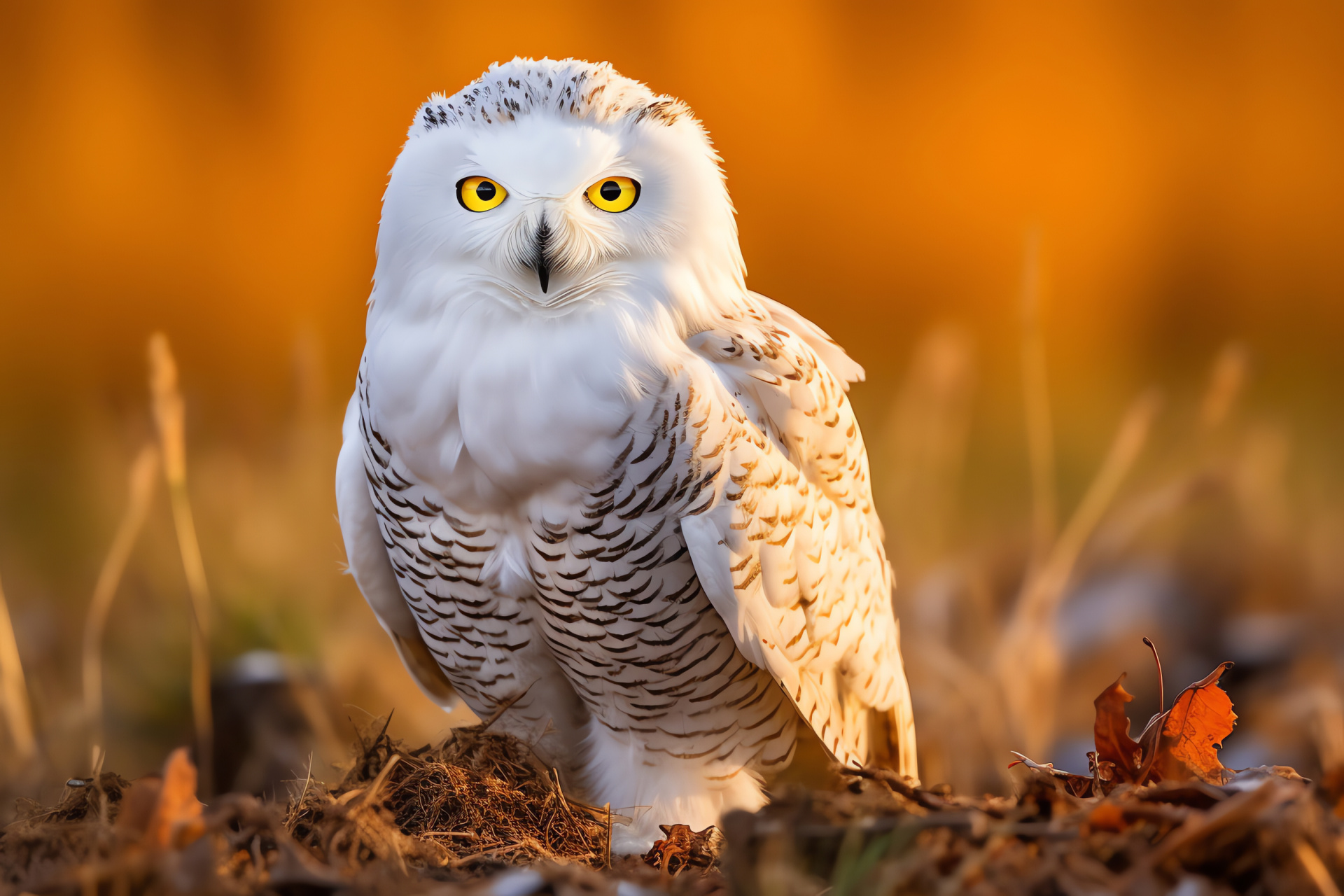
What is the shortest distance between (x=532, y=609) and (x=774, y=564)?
0.26 m

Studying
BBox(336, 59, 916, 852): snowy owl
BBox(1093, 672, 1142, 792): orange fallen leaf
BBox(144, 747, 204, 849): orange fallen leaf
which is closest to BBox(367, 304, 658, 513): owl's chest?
BBox(336, 59, 916, 852): snowy owl

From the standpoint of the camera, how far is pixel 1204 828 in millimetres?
548

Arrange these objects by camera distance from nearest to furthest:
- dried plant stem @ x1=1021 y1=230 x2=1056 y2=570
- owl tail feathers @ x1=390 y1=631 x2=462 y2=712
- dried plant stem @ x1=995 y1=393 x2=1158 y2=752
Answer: owl tail feathers @ x1=390 y1=631 x2=462 y2=712 < dried plant stem @ x1=1021 y1=230 x2=1056 y2=570 < dried plant stem @ x1=995 y1=393 x2=1158 y2=752

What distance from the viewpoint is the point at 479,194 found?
904 millimetres

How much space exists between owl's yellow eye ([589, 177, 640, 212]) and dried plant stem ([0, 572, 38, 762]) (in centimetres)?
98

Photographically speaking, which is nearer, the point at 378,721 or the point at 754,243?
the point at 378,721

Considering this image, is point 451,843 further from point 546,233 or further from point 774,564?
point 546,233

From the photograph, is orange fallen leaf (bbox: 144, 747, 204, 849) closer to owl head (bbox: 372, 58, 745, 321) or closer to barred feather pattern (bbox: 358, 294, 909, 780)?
barred feather pattern (bbox: 358, 294, 909, 780)

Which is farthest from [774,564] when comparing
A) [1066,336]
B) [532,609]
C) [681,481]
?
[1066,336]

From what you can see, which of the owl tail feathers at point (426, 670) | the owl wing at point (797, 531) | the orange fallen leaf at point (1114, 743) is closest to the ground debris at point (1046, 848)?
the orange fallen leaf at point (1114, 743)

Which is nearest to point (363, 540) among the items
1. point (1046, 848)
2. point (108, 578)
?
point (108, 578)

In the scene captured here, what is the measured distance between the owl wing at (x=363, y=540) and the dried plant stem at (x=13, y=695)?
52cm

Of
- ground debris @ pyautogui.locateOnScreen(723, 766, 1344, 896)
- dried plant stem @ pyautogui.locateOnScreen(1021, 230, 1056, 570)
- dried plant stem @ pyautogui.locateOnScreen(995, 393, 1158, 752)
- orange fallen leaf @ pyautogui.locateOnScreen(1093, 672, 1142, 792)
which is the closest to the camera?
ground debris @ pyautogui.locateOnScreen(723, 766, 1344, 896)

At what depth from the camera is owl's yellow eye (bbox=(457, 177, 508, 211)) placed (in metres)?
0.90
